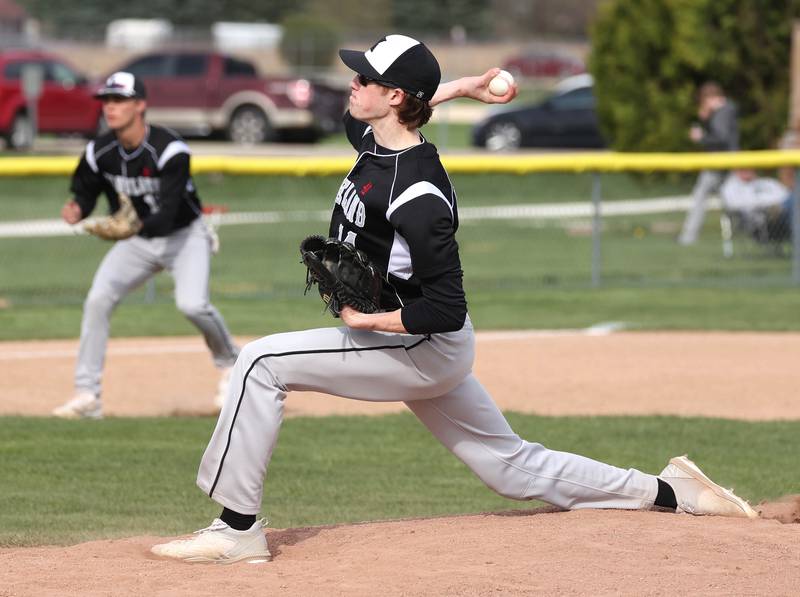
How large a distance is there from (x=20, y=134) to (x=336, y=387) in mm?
24844

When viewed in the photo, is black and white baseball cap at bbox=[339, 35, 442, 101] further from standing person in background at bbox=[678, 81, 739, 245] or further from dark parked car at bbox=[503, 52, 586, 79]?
dark parked car at bbox=[503, 52, 586, 79]

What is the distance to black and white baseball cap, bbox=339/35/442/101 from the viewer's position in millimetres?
4996

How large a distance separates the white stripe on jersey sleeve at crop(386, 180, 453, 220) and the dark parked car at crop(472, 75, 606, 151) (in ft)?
84.9

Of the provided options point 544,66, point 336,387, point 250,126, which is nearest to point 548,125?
point 250,126

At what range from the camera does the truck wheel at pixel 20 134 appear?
93.5ft

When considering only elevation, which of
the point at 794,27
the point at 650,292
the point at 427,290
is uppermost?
the point at 794,27

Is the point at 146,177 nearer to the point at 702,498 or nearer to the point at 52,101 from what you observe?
the point at 702,498

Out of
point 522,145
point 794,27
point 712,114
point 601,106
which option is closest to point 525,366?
point 712,114

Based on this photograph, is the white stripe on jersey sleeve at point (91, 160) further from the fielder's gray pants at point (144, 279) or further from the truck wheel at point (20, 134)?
the truck wheel at point (20, 134)

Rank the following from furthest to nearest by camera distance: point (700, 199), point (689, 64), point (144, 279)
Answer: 1. point (689, 64)
2. point (700, 199)
3. point (144, 279)

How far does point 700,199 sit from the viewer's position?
669 inches

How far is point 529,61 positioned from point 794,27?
3621 centimetres

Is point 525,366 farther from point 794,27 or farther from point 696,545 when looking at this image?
point 794,27

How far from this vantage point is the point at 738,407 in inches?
367
